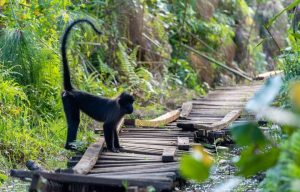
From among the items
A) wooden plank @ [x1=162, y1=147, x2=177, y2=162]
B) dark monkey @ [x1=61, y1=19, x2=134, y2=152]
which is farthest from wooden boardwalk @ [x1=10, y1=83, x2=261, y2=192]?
dark monkey @ [x1=61, y1=19, x2=134, y2=152]

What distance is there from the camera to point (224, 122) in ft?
28.9

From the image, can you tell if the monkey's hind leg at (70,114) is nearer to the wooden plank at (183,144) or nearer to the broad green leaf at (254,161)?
the wooden plank at (183,144)

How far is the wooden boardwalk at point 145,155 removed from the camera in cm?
538

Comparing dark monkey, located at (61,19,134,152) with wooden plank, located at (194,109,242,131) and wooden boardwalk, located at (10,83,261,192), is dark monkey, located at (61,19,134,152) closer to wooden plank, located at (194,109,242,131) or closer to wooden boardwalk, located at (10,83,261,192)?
wooden boardwalk, located at (10,83,261,192)

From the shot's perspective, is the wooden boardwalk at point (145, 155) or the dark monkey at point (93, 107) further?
the dark monkey at point (93, 107)

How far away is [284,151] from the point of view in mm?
3301

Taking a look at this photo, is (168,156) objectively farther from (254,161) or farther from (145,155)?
(254,161)

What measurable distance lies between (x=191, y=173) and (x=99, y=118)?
5026mm

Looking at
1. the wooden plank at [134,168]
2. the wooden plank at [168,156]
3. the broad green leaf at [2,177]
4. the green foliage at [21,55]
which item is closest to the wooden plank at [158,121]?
the green foliage at [21,55]

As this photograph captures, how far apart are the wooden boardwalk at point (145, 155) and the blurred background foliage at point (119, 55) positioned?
746 millimetres

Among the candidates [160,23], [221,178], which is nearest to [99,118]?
[221,178]

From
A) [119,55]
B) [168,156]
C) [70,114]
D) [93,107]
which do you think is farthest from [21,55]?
[168,156]

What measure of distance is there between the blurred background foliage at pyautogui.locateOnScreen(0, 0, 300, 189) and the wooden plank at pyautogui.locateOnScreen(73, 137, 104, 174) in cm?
56

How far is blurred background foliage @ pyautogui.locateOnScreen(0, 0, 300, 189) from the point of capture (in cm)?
881
